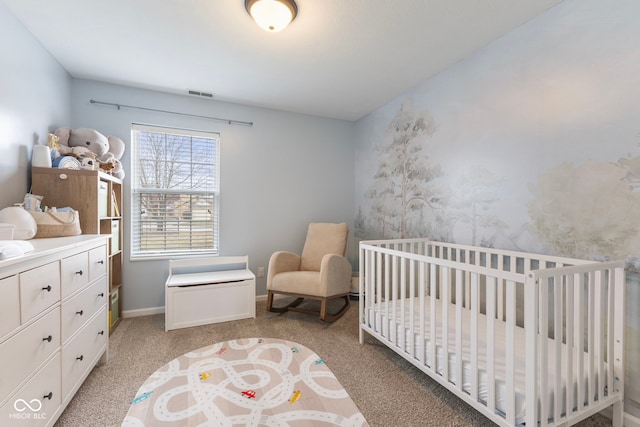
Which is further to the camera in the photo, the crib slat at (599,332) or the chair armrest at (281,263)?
the chair armrest at (281,263)

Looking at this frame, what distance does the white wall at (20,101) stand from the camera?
1606 mm

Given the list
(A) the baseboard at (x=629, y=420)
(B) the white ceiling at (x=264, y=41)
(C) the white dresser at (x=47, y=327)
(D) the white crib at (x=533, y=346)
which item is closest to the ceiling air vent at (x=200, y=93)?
(B) the white ceiling at (x=264, y=41)

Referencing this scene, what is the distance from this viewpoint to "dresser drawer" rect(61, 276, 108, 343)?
1.36 metres

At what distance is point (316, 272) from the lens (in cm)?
286

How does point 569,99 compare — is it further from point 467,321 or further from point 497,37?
point 467,321

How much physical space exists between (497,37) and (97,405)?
133 inches

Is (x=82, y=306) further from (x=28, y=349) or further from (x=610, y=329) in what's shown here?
(x=610, y=329)

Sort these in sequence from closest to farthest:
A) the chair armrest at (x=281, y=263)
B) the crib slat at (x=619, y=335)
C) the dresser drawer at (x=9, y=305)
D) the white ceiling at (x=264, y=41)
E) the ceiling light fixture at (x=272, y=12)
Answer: the dresser drawer at (x=9, y=305) < the crib slat at (x=619, y=335) < the ceiling light fixture at (x=272, y=12) < the white ceiling at (x=264, y=41) < the chair armrest at (x=281, y=263)

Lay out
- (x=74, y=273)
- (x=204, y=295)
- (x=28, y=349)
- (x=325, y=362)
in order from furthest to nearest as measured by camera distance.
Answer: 1. (x=204, y=295)
2. (x=325, y=362)
3. (x=74, y=273)
4. (x=28, y=349)

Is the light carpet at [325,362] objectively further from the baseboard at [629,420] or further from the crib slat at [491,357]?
the crib slat at [491,357]

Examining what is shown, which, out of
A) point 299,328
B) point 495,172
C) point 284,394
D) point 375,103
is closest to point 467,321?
point 495,172

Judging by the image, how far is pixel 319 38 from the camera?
1.88 metres

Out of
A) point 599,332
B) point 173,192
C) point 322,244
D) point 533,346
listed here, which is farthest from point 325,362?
point 173,192

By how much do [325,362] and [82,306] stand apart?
1.53 metres
